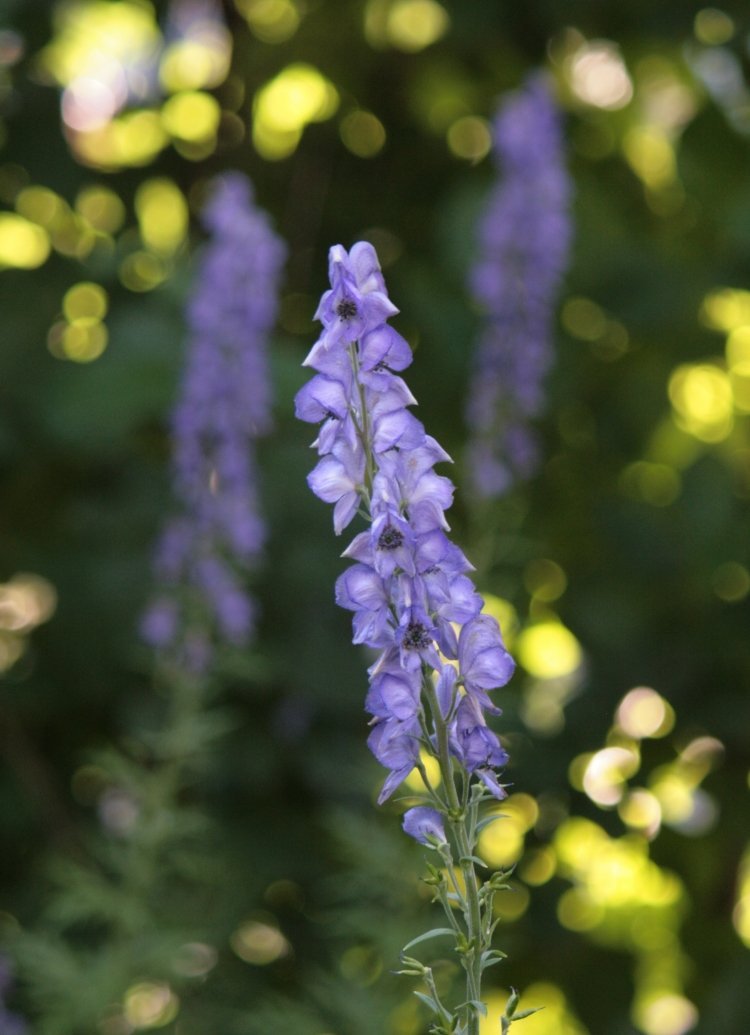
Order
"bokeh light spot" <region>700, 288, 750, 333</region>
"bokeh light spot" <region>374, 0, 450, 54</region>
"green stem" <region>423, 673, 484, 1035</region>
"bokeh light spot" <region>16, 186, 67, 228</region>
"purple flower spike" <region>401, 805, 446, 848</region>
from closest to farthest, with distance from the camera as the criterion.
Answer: "green stem" <region>423, 673, 484, 1035</region>, "purple flower spike" <region>401, 805, 446, 848</region>, "bokeh light spot" <region>700, 288, 750, 333</region>, "bokeh light spot" <region>16, 186, 67, 228</region>, "bokeh light spot" <region>374, 0, 450, 54</region>

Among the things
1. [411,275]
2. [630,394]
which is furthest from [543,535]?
[411,275]

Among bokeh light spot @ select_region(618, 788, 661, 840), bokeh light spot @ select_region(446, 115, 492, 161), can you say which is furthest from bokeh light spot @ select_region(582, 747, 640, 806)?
bokeh light spot @ select_region(446, 115, 492, 161)

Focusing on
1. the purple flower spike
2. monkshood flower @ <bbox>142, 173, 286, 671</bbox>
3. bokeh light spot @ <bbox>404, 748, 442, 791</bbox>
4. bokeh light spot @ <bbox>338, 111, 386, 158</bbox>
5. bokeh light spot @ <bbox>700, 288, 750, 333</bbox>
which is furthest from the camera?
bokeh light spot @ <bbox>338, 111, 386, 158</bbox>

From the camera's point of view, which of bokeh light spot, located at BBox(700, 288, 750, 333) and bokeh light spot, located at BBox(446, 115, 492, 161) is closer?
bokeh light spot, located at BBox(700, 288, 750, 333)

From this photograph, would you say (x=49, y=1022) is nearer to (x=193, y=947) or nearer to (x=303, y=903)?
(x=193, y=947)

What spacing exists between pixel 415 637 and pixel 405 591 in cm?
4

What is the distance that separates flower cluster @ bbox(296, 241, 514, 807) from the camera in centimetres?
124

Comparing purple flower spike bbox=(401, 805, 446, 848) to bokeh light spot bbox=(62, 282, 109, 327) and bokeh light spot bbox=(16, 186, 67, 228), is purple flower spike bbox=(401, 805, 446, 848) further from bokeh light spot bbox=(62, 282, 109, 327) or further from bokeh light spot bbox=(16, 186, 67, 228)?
bokeh light spot bbox=(16, 186, 67, 228)

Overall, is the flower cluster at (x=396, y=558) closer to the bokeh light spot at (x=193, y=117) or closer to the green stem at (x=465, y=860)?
the green stem at (x=465, y=860)

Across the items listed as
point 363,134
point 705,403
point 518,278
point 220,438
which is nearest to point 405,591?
point 220,438

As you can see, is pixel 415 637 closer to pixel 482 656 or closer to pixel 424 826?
pixel 482 656

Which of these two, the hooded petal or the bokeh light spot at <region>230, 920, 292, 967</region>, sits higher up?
the hooded petal

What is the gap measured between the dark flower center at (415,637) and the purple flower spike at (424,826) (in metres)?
0.19

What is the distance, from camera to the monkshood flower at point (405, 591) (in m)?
1.23
